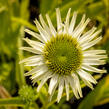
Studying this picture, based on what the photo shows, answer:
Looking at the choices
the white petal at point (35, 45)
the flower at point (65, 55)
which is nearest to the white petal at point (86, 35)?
the flower at point (65, 55)

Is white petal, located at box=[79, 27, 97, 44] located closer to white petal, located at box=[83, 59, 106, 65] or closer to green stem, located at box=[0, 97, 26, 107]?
white petal, located at box=[83, 59, 106, 65]

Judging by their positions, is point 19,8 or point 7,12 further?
point 19,8

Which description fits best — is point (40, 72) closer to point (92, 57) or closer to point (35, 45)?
point (35, 45)

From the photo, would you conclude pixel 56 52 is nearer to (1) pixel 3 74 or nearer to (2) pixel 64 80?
(2) pixel 64 80

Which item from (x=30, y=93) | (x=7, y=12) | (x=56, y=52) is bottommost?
(x=30, y=93)

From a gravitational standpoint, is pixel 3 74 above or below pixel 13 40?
below

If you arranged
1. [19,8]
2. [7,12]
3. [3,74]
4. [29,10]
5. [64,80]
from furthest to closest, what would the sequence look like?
1. [29,10]
2. [19,8]
3. [7,12]
4. [3,74]
5. [64,80]

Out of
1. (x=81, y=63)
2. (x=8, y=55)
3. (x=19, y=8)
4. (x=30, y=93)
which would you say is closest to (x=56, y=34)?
(x=81, y=63)

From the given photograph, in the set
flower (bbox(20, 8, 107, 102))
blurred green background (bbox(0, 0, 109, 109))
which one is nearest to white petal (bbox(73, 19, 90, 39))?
flower (bbox(20, 8, 107, 102))

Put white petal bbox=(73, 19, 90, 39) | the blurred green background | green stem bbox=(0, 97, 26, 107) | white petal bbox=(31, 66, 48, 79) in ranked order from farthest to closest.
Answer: the blurred green background → green stem bbox=(0, 97, 26, 107) → white petal bbox=(73, 19, 90, 39) → white petal bbox=(31, 66, 48, 79)
